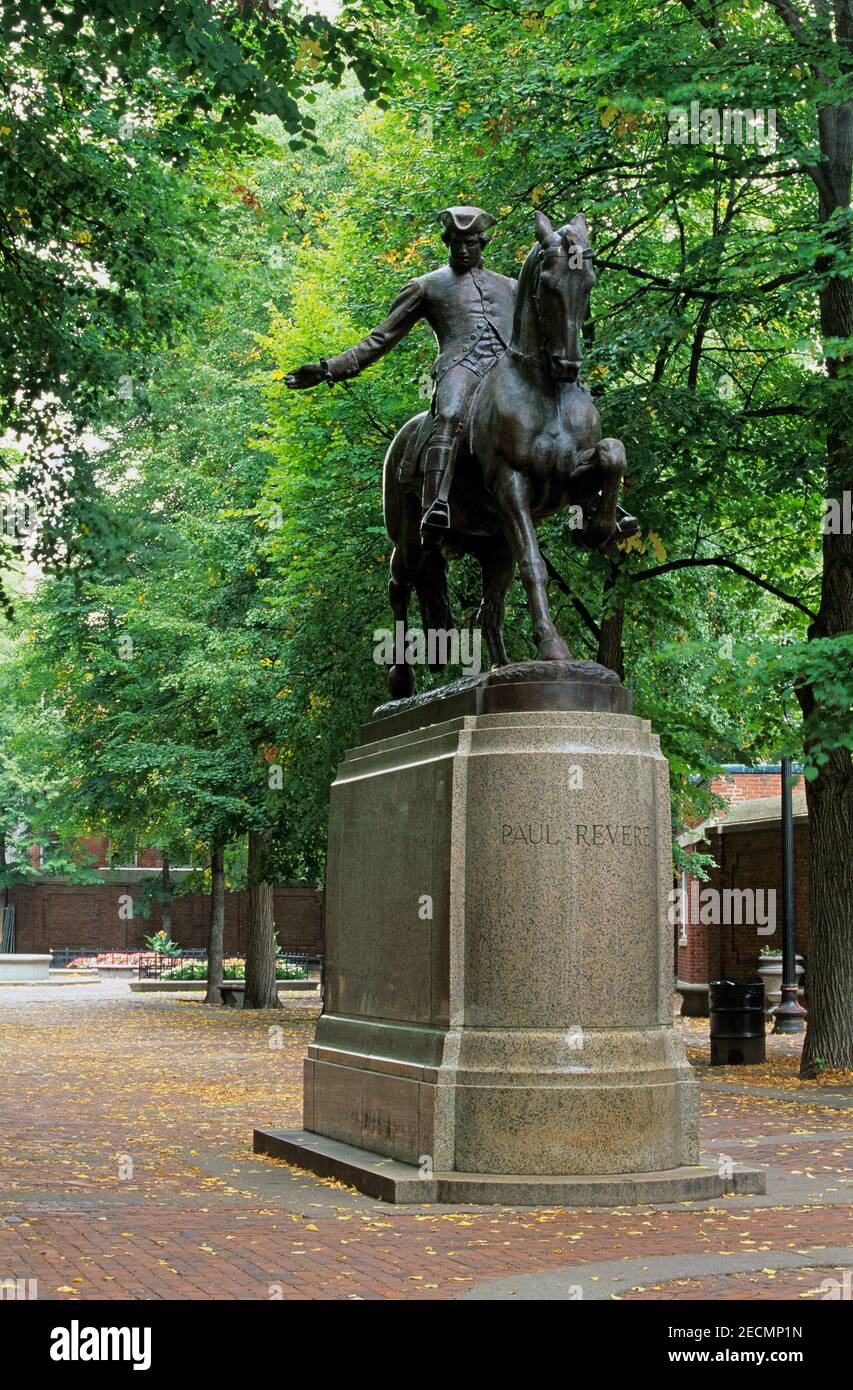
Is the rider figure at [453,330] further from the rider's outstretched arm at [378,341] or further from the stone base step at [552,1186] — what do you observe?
the stone base step at [552,1186]

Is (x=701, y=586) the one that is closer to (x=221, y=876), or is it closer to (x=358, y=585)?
(x=358, y=585)

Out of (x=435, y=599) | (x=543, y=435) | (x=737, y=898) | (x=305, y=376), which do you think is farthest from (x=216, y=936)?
(x=543, y=435)

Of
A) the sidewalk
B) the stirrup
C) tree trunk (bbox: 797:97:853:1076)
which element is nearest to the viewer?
the sidewalk

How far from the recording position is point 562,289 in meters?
10.2

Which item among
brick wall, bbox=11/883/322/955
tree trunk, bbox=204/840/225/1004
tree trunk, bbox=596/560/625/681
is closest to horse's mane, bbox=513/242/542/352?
tree trunk, bbox=596/560/625/681

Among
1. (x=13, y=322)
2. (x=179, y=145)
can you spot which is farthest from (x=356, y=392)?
(x=13, y=322)

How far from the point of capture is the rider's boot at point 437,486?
11055 millimetres

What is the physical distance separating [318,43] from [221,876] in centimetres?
2325

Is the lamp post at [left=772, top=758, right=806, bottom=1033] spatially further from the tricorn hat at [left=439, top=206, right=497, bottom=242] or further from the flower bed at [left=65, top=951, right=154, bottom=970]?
the flower bed at [left=65, top=951, right=154, bottom=970]

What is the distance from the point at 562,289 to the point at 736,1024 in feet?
42.8

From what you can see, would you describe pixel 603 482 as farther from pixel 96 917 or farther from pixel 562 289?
pixel 96 917

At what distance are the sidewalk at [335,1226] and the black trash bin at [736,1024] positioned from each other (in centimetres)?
464

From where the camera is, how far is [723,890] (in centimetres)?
3975

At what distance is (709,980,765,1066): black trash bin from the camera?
21078mm
